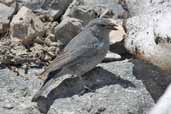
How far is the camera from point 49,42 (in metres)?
6.02

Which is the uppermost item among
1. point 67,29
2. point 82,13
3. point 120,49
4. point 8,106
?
point 82,13

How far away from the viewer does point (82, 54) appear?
5.38 m

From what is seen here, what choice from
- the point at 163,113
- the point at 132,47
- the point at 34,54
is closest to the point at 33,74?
the point at 34,54

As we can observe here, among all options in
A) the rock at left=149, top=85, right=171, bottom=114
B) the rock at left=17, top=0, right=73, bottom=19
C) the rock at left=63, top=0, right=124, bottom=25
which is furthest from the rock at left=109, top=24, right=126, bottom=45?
the rock at left=149, top=85, right=171, bottom=114

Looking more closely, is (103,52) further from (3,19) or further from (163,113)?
(163,113)

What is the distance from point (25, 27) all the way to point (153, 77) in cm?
182

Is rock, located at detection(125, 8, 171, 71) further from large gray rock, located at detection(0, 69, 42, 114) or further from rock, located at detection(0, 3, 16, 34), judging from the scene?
rock, located at detection(0, 3, 16, 34)

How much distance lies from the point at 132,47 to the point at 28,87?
1.41 m

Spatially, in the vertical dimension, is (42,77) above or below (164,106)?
→ below

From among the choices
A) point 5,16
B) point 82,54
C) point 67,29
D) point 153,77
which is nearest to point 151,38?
point 153,77

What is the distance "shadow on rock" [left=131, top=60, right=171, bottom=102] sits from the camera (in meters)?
5.23

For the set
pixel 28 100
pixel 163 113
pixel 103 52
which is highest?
pixel 163 113

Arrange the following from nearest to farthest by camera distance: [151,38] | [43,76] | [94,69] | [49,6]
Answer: [151,38] < [43,76] < [94,69] < [49,6]

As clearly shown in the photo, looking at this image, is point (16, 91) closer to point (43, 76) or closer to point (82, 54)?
point (43, 76)
